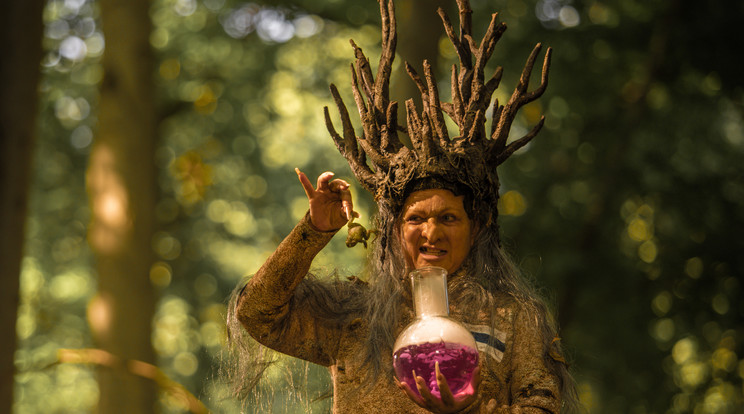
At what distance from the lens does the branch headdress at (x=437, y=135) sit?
388 cm

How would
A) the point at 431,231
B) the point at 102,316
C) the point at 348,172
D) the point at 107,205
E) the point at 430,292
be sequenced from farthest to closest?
the point at 348,172, the point at 107,205, the point at 102,316, the point at 431,231, the point at 430,292

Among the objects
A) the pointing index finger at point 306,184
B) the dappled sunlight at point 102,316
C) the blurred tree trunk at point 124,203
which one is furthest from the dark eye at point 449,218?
the dappled sunlight at point 102,316

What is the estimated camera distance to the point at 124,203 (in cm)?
756

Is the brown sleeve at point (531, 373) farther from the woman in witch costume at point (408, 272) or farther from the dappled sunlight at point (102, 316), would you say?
the dappled sunlight at point (102, 316)

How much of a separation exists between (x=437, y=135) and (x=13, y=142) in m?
2.07

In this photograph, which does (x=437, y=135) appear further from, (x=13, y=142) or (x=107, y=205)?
(x=107, y=205)

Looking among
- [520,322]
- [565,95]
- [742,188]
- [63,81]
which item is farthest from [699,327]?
[63,81]

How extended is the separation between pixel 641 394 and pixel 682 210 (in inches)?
70.3

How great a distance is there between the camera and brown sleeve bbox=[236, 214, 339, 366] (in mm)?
3611

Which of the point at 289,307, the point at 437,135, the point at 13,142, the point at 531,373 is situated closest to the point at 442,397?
the point at 531,373

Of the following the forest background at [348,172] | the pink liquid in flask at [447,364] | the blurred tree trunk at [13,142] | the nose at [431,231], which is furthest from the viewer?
the forest background at [348,172]

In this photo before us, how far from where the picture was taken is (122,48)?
787cm

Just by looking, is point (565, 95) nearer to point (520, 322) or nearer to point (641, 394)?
point (641, 394)

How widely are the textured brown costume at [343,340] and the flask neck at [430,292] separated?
43 cm
